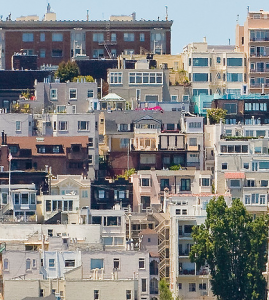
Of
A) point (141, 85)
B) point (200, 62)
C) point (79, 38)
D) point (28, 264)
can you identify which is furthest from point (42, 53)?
point (28, 264)

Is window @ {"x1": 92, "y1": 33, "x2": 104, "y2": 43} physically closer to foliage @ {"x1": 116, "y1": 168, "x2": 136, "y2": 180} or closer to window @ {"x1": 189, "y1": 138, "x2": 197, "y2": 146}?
window @ {"x1": 189, "y1": 138, "x2": 197, "y2": 146}

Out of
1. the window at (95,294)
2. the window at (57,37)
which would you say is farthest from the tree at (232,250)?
the window at (57,37)

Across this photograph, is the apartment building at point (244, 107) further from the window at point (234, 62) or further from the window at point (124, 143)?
the window at point (124, 143)

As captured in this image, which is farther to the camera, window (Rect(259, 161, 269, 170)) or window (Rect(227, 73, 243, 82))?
window (Rect(227, 73, 243, 82))

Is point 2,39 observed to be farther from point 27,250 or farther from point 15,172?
point 27,250

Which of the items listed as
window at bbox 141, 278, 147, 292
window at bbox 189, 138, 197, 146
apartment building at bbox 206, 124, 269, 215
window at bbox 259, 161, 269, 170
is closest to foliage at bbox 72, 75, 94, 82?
window at bbox 189, 138, 197, 146

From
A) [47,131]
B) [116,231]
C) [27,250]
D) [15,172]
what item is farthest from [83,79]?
[27,250]
